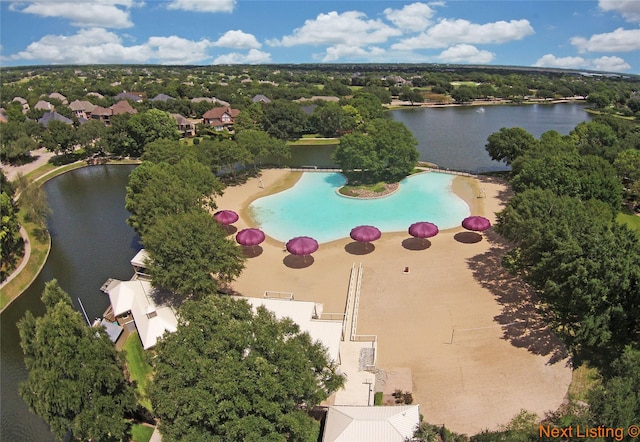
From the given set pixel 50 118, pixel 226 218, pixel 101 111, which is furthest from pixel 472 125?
pixel 50 118

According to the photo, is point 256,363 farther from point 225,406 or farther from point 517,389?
point 517,389

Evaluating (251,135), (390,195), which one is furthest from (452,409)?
(251,135)

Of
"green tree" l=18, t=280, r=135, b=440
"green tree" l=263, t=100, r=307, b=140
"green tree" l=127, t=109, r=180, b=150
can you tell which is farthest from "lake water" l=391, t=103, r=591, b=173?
"green tree" l=18, t=280, r=135, b=440

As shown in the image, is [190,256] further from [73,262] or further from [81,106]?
[81,106]

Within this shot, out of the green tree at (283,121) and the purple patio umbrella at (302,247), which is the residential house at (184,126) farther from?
the purple patio umbrella at (302,247)

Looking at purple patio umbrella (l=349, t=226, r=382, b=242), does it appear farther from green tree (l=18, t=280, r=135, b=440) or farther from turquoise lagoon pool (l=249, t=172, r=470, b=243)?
green tree (l=18, t=280, r=135, b=440)

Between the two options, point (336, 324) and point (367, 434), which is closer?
point (367, 434)
